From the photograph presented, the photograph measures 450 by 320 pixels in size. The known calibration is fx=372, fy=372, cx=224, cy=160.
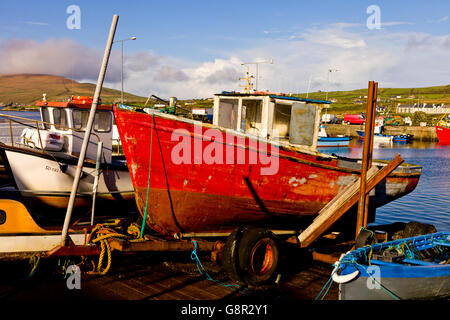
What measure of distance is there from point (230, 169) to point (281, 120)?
2.52 m

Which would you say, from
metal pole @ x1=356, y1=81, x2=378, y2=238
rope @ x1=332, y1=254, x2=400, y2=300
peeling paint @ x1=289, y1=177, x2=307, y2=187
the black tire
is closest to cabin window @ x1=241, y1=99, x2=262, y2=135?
peeling paint @ x1=289, y1=177, x2=307, y2=187

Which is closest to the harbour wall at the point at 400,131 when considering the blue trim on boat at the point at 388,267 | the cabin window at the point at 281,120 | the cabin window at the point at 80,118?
the cabin window at the point at 80,118

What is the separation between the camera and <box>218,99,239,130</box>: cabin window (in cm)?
999

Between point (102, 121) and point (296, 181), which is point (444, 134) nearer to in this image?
point (296, 181)

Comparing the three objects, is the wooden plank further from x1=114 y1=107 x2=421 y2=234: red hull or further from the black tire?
the black tire

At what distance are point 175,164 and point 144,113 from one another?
4.06 ft

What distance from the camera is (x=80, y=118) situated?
1256cm

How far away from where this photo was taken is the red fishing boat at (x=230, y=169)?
305 inches

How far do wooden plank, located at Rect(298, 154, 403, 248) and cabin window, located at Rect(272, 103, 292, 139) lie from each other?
2270 mm

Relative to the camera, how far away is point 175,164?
789 cm

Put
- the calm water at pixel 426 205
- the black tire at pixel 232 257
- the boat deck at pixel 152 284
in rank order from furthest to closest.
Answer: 1. the calm water at pixel 426 205
2. the black tire at pixel 232 257
3. the boat deck at pixel 152 284

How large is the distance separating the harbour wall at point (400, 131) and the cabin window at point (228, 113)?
63157 mm

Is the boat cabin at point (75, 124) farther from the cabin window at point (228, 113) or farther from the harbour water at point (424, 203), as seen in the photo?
the cabin window at point (228, 113)
